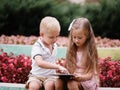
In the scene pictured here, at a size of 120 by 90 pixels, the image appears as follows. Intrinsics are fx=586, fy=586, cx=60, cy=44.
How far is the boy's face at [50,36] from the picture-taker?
6.80 meters

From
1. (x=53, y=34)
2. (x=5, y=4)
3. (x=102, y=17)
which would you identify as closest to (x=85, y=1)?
(x=102, y=17)

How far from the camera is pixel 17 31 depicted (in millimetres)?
13852

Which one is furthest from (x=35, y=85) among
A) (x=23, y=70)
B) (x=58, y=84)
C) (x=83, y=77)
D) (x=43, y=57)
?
(x=23, y=70)

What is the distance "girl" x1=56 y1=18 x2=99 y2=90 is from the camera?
681 cm

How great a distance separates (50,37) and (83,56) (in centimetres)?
46

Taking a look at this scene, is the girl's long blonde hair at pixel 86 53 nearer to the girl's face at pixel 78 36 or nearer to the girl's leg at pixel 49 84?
the girl's face at pixel 78 36

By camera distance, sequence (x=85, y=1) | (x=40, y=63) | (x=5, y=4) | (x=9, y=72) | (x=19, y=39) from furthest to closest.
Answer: (x=85, y=1), (x=5, y=4), (x=19, y=39), (x=9, y=72), (x=40, y=63)

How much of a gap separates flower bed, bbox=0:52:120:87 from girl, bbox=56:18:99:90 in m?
1.30

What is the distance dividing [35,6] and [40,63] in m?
7.19

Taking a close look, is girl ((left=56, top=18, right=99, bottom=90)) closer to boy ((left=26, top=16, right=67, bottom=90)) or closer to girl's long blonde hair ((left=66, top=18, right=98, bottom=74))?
girl's long blonde hair ((left=66, top=18, right=98, bottom=74))

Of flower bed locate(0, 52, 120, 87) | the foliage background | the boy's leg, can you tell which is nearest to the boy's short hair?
the boy's leg

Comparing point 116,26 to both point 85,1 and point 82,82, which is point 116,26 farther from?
point 82,82

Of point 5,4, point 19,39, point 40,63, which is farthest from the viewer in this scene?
point 5,4

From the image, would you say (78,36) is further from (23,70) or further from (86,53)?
(23,70)
